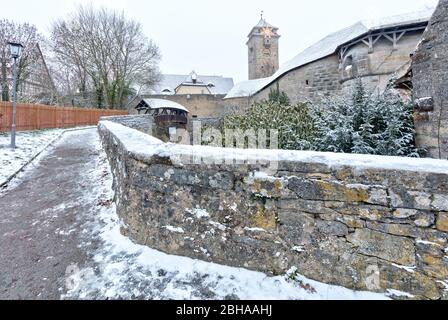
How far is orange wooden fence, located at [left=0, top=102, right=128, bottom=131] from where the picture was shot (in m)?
11.7

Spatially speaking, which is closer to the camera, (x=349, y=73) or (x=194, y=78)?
(x=349, y=73)

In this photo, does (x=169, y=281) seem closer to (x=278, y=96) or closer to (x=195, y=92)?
(x=278, y=96)

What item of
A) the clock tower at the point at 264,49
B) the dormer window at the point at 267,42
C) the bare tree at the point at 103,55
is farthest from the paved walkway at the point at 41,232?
the dormer window at the point at 267,42

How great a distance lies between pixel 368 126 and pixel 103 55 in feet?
90.7

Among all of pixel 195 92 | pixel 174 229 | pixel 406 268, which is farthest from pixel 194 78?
pixel 406 268

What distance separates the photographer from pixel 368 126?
15.0ft

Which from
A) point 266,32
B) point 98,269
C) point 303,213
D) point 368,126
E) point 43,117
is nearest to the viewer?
point 303,213

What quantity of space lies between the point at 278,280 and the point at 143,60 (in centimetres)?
3053

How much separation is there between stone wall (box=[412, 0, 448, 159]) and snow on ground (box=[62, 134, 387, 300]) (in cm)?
390

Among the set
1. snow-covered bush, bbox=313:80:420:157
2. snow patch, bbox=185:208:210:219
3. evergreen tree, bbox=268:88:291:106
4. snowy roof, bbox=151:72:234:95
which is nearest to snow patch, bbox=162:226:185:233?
snow patch, bbox=185:208:210:219

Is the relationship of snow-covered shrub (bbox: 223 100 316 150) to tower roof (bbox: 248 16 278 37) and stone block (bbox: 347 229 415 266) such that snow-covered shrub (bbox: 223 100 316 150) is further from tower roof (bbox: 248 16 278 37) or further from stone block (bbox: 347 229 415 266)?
tower roof (bbox: 248 16 278 37)

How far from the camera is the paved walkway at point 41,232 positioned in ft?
7.48

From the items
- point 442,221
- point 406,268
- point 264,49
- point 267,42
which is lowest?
point 406,268

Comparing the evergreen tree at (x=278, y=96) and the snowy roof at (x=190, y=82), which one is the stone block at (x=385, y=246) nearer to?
the evergreen tree at (x=278, y=96)
